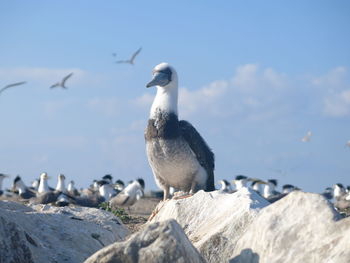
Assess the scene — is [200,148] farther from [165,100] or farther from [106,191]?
[106,191]

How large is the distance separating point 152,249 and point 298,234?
1165 mm

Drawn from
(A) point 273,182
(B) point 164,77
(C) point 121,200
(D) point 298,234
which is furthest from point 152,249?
(A) point 273,182

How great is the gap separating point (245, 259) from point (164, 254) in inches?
34.3

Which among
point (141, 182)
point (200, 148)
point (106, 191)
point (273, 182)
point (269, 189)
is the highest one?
point (200, 148)

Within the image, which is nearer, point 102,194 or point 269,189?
point 102,194

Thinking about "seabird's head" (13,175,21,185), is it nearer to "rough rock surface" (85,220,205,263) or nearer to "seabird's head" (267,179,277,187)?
"seabird's head" (267,179,277,187)

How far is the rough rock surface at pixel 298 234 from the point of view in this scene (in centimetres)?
493

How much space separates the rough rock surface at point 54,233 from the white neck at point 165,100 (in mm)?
2745

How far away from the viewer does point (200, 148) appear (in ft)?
37.0

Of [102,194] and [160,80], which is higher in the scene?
[160,80]

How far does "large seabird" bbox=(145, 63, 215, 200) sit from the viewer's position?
10875 millimetres

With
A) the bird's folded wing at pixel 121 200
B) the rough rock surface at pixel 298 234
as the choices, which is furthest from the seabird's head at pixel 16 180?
the rough rock surface at pixel 298 234

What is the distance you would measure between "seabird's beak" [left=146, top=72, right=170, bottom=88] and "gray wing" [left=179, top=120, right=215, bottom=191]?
0.73m

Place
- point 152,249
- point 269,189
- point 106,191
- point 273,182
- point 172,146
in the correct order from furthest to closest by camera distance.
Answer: point 273,182, point 269,189, point 106,191, point 172,146, point 152,249
